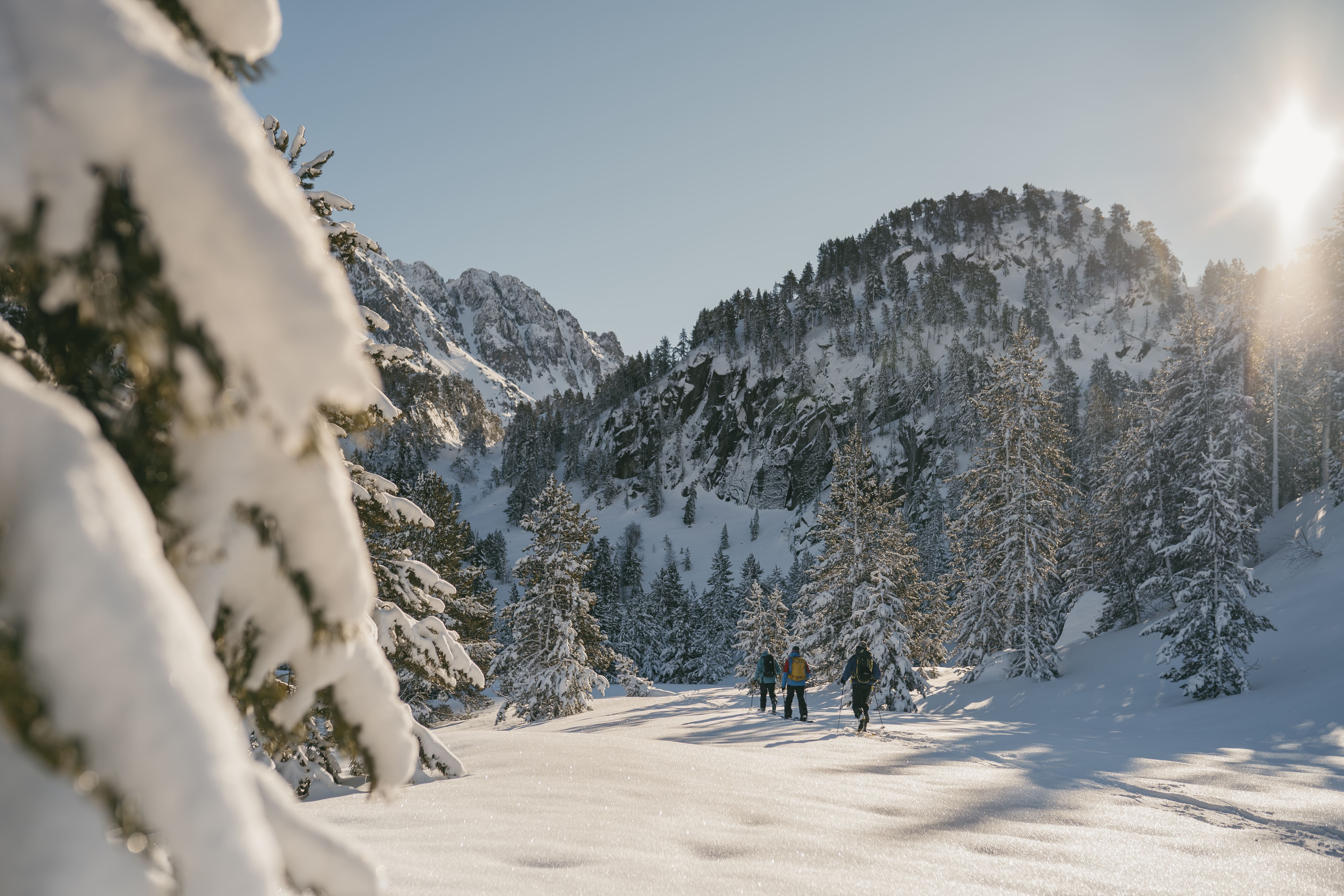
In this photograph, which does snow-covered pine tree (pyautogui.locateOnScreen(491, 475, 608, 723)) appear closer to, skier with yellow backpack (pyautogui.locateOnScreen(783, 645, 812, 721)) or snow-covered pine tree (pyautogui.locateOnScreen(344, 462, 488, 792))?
skier with yellow backpack (pyautogui.locateOnScreen(783, 645, 812, 721))

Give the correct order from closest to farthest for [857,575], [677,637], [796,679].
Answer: [796,679] < [857,575] < [677,637]

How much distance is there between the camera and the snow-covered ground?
Result: 2.86m

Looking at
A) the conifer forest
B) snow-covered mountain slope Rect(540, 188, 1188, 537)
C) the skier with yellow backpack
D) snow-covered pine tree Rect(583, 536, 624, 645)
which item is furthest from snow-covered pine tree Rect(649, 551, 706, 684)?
the skier with yellow backpack

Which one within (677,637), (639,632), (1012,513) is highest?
(1012,513)

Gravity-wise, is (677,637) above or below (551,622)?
A: below

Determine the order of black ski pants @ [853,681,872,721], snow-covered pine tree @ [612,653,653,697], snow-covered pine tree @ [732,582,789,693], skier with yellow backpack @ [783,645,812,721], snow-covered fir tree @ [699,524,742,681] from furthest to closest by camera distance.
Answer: snow-covered fir tree @ [699,524,742,681], snow-covered pine tree @ [732,582,789,693], snow-covered pine tree @ [612,653,653,697], skier with yellow backpack @ [783,645,812,721], black ski pants @ [853,681,872,721]

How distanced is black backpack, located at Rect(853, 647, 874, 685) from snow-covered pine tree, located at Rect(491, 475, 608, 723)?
9202 millimetres

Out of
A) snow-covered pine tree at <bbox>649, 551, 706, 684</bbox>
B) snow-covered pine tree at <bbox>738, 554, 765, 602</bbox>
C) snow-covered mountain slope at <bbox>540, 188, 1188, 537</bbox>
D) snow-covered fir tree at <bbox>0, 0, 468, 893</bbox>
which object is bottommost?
snow-covered pine tree at <bbox>649, 551, 706, 684</bbox>

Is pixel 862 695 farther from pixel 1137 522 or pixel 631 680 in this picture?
pixel 1137 522

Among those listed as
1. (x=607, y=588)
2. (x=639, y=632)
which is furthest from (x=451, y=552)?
(x=607, y=588)

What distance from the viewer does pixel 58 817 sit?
1.95ft

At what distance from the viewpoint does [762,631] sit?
115 ft

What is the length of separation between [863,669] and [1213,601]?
396 inches

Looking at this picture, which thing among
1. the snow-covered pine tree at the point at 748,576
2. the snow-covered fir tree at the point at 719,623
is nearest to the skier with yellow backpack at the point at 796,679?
the snow-covered fir tree at the point at 719,623
